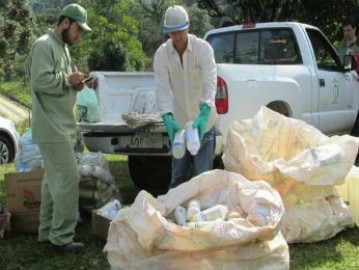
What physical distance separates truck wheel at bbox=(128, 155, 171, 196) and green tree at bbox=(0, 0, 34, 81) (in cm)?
2052

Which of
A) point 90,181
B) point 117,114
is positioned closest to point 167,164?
point 117,114

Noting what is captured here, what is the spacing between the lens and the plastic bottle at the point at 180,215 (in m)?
3.88

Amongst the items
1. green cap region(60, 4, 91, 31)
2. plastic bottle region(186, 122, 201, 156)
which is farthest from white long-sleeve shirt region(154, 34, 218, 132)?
green cap region(60, 4, 91, 31)

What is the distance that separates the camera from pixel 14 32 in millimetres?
26859

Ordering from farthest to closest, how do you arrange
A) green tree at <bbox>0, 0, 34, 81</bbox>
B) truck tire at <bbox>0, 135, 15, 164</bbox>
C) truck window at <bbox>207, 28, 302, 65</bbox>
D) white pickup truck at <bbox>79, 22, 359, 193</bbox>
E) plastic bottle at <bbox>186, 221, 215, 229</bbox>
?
green tree at <bbox>0, 0, 34, 81</bbox>, truck tire at <bbox>0, 135, 15, 164</bbox>, truck window at <bbox>207, 28, 302, 65</bbox>, white pickup truck at <bbox>79, 22, 359, 193</bbox>, plastic bottle at <bbox>186, 221, 215, 229</bbox>

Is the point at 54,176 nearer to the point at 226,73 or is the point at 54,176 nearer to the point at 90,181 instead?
the point at 90,181

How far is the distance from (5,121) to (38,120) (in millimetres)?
5240

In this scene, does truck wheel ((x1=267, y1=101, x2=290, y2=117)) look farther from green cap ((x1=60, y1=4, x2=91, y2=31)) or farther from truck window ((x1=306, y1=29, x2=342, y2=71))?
green cap ((x1=60, y1=4, x2=91, y2=31))

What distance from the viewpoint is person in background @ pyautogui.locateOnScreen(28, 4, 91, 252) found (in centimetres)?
432

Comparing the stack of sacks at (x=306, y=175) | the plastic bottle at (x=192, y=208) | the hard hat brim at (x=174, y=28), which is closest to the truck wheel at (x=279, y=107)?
the stack of sacks at (x=306, y=175)

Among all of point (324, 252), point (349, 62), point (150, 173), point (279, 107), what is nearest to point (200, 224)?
point (324, 252)

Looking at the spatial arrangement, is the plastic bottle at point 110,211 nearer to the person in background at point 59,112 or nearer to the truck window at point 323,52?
the person in background at point 59,112

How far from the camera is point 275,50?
6816 mm

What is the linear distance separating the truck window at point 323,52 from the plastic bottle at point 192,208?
3460 millimetres
